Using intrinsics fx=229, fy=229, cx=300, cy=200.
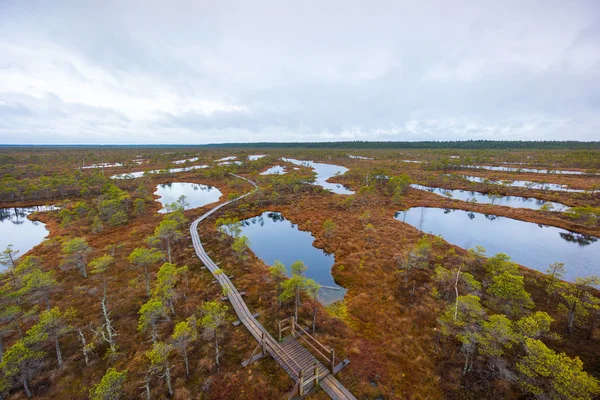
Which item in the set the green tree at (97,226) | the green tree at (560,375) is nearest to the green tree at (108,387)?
the green tree at (560,375)

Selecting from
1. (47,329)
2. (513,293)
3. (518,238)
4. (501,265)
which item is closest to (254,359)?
(47,329)

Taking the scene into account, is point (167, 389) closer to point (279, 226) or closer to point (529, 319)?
point (529, 319)

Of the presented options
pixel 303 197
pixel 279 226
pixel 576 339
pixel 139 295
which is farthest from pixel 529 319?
pixel 303 197

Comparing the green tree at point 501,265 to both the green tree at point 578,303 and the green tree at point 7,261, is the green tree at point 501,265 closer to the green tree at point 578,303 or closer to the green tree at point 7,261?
the green tree at point 578,303

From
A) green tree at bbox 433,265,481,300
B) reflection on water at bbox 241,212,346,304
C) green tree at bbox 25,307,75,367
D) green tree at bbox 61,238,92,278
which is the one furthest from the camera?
reflection on water at bbox 241,212,346,304

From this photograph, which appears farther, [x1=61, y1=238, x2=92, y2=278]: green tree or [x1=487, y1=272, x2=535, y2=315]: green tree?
[x1=61, y1=238, x2=92, y2=278]: green tree

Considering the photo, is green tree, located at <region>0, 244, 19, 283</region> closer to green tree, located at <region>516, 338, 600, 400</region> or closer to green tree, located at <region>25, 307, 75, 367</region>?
green tree, located at <region>25, 307, 75, 367</region>

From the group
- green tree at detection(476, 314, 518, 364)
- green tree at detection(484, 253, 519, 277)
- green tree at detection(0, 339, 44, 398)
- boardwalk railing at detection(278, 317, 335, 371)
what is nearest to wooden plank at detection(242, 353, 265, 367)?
boardwalk railing at detection(278, 317, 335, 371)
